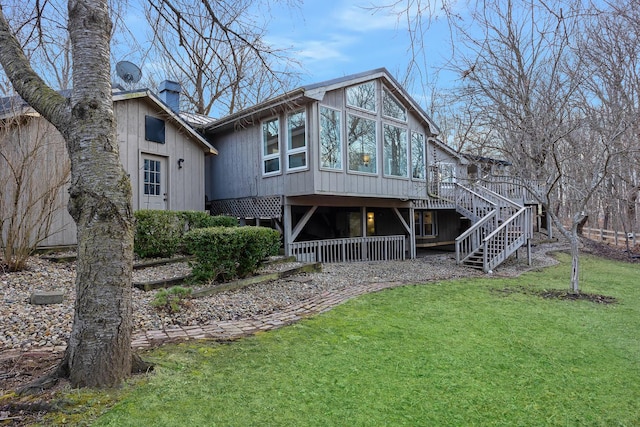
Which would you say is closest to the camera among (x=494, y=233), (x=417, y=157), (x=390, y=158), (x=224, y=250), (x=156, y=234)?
(x=224, y=250)

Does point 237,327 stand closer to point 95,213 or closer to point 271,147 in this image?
point 95,213

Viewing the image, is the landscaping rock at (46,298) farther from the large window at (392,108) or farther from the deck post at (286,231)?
the large window at (392,108)

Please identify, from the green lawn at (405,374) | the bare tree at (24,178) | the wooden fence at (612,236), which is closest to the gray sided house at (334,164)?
the green lawn at (405,374)

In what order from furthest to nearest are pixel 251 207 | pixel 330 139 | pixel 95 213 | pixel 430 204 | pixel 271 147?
pixel 430 204, pixel 251 207, pixel 271 147, pixel 330 139, pixel 95 213

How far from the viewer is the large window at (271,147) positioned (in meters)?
10.0

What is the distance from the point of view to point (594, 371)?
3.19 meters

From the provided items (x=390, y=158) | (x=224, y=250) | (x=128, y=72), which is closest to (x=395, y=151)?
(x=390, y=158)

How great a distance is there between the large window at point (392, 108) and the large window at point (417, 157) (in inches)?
30.4

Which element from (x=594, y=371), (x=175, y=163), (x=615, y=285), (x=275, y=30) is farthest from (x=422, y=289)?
(x=175, y=163)

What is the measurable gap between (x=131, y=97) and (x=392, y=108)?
720 cm

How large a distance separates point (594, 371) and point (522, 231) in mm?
8446

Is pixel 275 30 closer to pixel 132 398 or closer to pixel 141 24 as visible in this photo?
pixel 141 24

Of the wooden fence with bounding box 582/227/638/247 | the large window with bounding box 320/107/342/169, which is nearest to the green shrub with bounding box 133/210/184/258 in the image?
the large window with bounding box 320/107/342/169

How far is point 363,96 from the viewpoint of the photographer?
1042 cm
